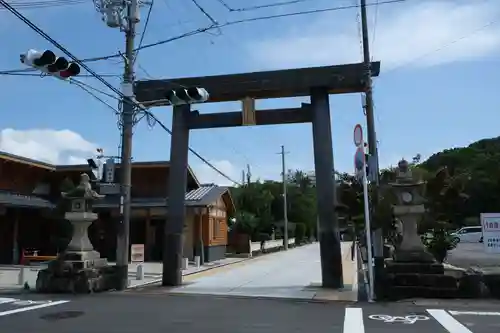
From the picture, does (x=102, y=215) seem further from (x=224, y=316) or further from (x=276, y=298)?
(x=224, y=316)

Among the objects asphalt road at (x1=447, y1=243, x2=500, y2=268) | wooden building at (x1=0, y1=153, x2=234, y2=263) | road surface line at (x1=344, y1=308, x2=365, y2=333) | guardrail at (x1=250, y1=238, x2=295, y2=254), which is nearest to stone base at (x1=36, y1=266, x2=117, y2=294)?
road surface line at (x1=344, y1=308, x2=365, y2=333)

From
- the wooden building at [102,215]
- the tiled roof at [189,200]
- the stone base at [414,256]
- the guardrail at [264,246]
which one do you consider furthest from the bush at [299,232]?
the stone base at [414,256]

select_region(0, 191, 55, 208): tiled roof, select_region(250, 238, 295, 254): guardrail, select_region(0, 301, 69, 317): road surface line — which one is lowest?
select_region(0, 301, 69, 317): road surface line

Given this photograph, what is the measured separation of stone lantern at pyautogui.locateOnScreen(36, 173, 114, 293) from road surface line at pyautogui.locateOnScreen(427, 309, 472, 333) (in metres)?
8.80

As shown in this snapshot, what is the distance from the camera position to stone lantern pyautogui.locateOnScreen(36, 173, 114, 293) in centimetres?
1411

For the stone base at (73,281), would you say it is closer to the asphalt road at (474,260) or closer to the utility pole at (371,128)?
the utility pole at (371,128)

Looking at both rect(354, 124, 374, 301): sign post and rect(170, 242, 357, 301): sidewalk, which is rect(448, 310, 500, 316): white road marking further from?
rect(170, 242, 357, 301): sidewalk

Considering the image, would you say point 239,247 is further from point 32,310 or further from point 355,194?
point 32,310

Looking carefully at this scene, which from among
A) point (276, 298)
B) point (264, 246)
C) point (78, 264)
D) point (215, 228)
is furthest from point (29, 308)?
point (264, 246)

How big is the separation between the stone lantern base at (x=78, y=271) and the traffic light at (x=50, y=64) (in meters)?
5.14

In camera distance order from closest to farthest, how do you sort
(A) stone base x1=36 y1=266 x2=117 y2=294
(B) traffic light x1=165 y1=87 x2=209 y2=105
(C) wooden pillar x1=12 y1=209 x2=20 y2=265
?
(B) traffic light x1=165 y1=87 x2=209 y2=105 → (A) stone base x1=36 y1=266 x2=117 y2=294 → (C) wooden pillar x1=12 y1=209 x2=20 y2=265

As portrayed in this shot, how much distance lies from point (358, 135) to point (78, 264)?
8.35 m

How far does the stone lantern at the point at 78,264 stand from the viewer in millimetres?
14109

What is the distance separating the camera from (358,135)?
13.2 metres
